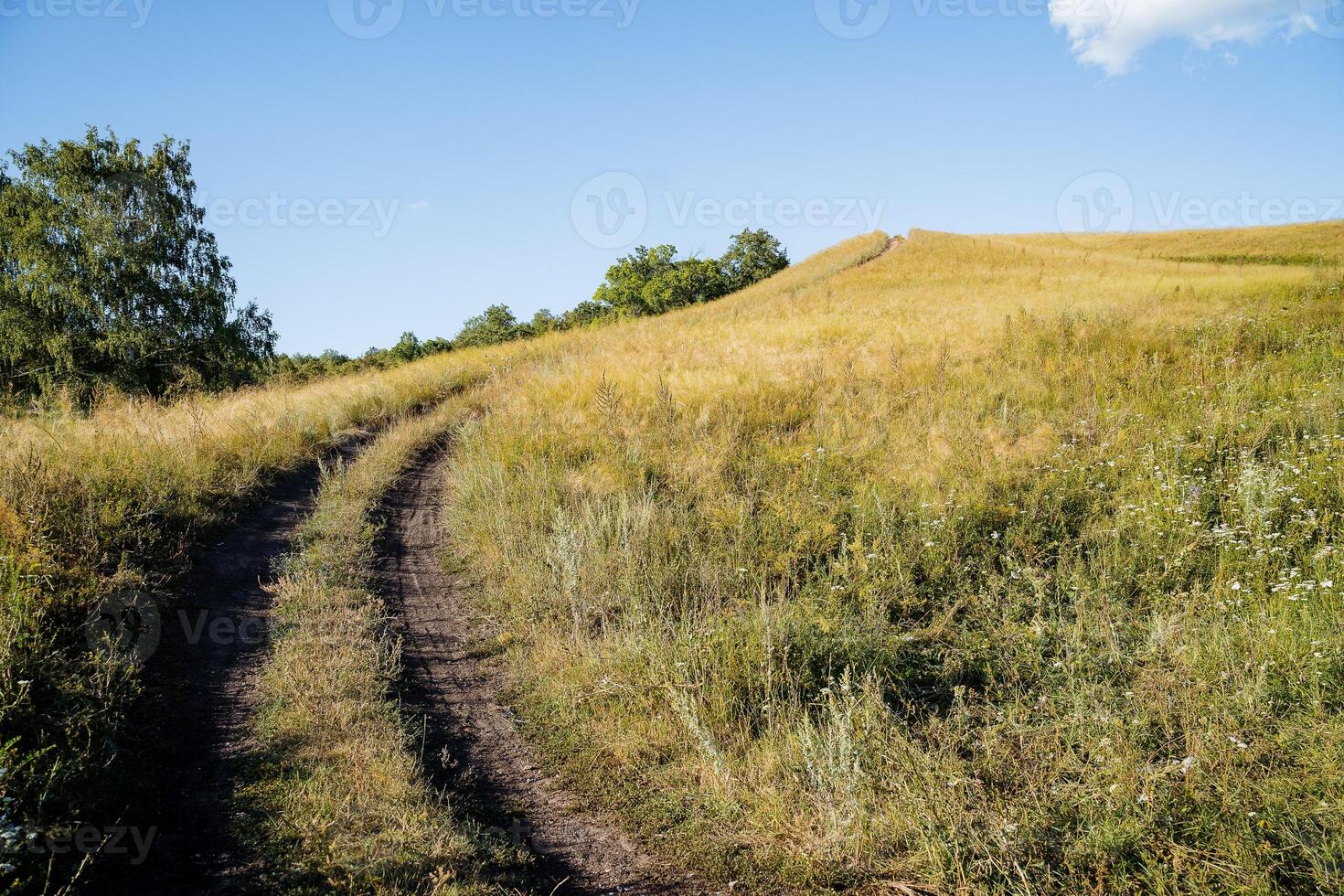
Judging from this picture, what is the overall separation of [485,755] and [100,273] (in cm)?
3089

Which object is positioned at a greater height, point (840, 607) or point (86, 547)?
point (86, 547)

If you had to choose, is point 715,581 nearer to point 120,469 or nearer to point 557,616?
point 557,616

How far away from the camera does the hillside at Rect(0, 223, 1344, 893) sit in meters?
3.34

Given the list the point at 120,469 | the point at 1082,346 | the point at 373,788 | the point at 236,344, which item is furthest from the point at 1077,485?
the point at 236,344

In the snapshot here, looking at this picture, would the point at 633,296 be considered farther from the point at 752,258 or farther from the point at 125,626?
the point at 125,626

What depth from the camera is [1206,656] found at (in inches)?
173

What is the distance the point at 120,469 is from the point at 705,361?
10.2m

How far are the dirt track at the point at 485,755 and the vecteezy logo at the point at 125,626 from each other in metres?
1.87

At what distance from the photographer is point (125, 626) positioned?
5.12 meters

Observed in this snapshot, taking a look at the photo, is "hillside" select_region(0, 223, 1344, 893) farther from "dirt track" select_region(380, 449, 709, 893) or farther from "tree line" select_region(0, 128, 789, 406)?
"tree line" select_region(0, 128, 789, 406)

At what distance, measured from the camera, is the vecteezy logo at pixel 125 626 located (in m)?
4.76

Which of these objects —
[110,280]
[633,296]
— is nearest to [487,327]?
[633,296]

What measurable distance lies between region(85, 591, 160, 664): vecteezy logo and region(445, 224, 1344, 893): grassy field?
276cm

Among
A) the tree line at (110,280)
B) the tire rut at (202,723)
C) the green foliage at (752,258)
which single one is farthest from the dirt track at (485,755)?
the green foliage at (752,258)
